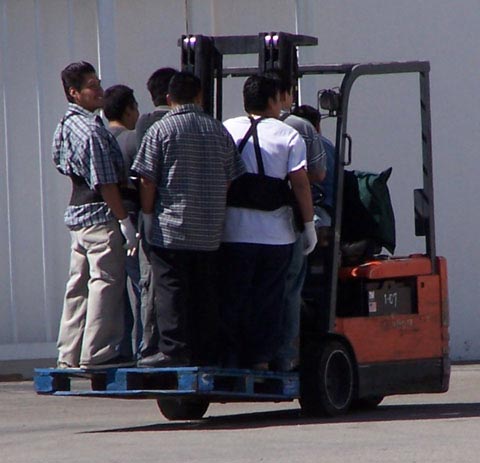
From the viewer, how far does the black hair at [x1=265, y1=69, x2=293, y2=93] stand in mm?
9438

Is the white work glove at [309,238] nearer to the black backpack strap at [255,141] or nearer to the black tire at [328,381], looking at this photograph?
the black backpack strap at [255,141]

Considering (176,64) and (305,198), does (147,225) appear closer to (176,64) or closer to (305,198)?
(305,198)

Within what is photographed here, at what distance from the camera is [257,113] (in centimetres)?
938

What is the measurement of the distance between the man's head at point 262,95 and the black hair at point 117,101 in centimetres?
74

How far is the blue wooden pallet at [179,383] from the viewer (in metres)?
8.95

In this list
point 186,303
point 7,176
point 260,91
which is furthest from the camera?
point 7,176

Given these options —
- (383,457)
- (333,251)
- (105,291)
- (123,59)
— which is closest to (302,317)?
(333,251)

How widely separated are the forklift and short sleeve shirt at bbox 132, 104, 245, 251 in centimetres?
75

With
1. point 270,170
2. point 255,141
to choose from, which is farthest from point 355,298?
point 255,141

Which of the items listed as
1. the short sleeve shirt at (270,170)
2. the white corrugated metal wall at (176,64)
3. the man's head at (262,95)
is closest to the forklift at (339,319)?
the man's head at (262,95)

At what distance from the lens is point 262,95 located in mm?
9336

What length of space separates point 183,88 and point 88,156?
2.13 feet

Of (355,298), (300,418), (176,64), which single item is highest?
(176,64)

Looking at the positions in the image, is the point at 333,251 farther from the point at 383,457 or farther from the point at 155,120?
the point at 383,457
